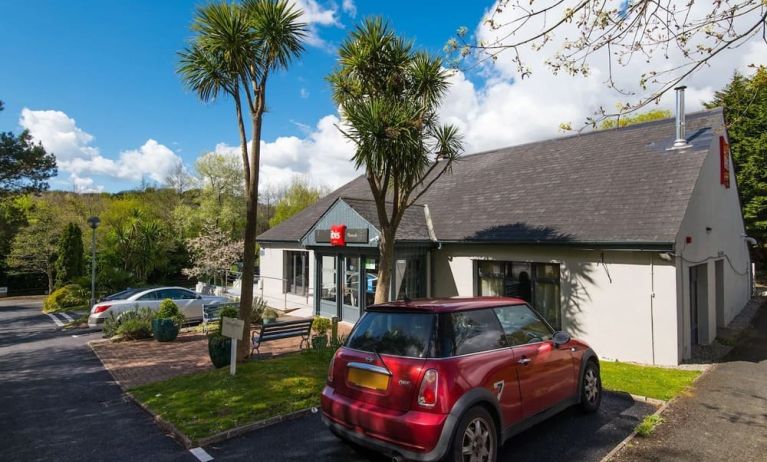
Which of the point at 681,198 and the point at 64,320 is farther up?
the point at 681,198

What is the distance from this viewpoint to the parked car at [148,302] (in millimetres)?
14789

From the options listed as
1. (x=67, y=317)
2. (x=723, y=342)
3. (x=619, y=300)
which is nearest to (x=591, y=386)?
(x=619, y=300)

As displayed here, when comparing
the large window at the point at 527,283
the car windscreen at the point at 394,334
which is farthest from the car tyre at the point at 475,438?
the large window at the point at 527,283

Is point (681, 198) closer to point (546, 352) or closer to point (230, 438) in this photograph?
point (546, 352)

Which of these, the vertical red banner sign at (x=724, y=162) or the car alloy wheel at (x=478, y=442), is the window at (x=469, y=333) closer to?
the car alloy wheel at (x=478, y=442)

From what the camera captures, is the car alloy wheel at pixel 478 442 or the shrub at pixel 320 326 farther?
the shrub at pixel 320 326

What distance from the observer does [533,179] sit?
571 inches

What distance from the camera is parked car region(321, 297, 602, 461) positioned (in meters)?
3.94

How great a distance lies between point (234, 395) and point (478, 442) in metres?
4.13

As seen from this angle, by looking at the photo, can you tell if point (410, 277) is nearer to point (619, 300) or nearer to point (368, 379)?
point (619, 300)

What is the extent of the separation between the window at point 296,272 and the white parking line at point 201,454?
15.0m

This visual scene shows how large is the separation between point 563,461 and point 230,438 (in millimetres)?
3933

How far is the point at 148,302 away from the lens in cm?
1516

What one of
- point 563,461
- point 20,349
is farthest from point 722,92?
point 20,349
